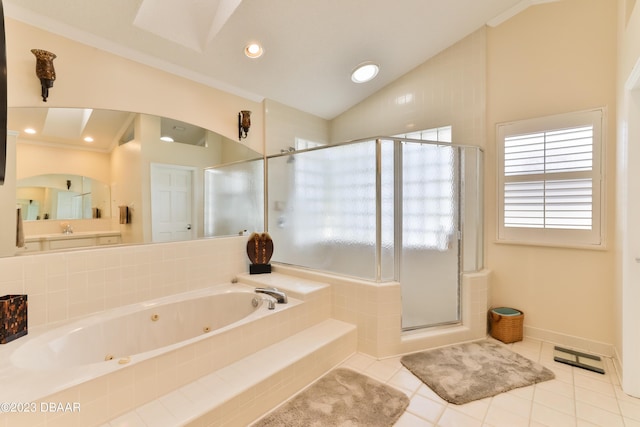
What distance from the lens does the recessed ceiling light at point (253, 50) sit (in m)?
2.34

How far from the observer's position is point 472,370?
2.02 meters

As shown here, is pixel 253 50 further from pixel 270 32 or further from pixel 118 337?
pixel 118 337

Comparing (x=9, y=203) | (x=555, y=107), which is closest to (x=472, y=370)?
(x=555, y=107)

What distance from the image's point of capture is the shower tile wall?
1763 mm

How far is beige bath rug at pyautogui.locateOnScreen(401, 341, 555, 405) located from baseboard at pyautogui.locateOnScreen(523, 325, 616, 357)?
1.41ft

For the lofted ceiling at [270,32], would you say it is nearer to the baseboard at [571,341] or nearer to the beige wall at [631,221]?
the beige wall at [631,221]

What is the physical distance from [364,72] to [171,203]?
2.25 metres

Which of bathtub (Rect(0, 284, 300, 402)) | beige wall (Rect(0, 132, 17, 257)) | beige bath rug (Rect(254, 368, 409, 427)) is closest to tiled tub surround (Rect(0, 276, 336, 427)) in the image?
bathtub (Rect(0, 284, 300, 402))

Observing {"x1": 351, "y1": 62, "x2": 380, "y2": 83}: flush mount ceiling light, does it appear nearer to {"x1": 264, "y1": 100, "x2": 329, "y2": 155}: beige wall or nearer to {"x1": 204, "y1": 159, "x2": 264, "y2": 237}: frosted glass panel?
{"x1": 264, "y1": 100, "x2": 329, "y2": 155}: beige wall

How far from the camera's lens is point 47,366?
59.4 inches

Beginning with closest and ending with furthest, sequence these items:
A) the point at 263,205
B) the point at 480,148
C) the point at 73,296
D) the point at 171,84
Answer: the point at 73,296 → the point at 171,84 → the point at 480,148 → the point at 263,205

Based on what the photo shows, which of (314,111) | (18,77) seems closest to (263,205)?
(314,111)

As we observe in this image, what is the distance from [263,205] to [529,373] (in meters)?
2.69

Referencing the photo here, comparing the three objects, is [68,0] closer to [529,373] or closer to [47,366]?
[47,366]
